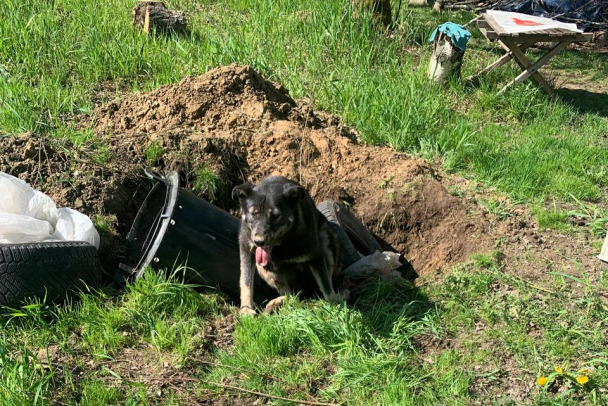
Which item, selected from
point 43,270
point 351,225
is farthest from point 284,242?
point 43,270

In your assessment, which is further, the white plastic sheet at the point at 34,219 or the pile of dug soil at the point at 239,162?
the pile of dug soil at the point at 239,162

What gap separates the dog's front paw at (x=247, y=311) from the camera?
4.76 m

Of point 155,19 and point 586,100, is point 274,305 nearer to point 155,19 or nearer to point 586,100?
point 155,19

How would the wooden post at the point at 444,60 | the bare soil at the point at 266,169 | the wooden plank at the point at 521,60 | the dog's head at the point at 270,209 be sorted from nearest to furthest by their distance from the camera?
the dog's head at the point at 270,209, the bare soil at the point at 266,169, the wooden post at the point at 444,60, the wooden plank at the point at 521,60

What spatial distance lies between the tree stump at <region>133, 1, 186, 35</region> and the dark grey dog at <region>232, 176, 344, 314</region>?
5022 mm

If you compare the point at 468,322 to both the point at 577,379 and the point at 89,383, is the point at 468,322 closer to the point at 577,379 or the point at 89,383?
the point at 577,379

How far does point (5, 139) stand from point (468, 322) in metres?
4.28

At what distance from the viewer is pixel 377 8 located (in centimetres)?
960

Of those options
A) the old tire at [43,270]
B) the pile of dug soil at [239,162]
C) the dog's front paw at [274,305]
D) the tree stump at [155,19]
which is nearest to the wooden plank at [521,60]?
the pile of dug soil at [239,162]

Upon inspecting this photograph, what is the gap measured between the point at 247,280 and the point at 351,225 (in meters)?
1.40

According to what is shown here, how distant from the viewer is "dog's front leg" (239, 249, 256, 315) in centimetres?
491

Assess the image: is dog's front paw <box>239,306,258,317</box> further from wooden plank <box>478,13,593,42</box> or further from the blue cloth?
wooden plank <box>478,13,593,42</box>

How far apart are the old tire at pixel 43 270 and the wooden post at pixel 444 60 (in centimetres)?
578

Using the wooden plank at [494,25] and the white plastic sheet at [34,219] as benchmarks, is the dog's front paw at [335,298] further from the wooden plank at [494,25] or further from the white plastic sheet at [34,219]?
the wooden plank at [494,25]
